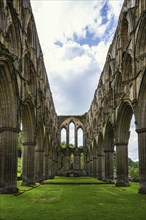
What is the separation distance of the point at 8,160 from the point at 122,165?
1048 cm

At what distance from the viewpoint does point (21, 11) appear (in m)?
18.3

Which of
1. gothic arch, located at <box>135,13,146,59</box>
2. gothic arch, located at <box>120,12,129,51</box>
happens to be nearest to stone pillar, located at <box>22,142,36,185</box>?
gothic arch, located at <box>120,12,129,51</box>

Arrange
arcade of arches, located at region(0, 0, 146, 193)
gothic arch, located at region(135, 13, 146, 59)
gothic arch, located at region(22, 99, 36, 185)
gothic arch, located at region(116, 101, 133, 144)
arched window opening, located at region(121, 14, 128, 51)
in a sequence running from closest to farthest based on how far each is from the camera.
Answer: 1. arcade of arches, located at region(0, 0, 146, 193)
2. gothic arch, located at region(135, 13, 146, 59)
3. arched window opening, located at region(121, 14, 128, 51)
4. gothic arch, located at region(22, 99, 36, 185)
5. gothic arch, located at region(116, 101, 133, 144)

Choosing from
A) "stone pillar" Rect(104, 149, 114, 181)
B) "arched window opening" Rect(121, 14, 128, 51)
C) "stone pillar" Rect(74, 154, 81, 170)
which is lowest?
"stone pillar" Rect(74, 154, 81, 170)

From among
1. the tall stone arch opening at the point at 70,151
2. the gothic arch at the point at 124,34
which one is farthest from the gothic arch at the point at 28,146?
the tall stone arch opening at the point at 70,151

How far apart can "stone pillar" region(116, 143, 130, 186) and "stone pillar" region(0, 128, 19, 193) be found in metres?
9.81

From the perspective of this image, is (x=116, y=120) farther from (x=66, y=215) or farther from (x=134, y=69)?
(x=66, y=215)

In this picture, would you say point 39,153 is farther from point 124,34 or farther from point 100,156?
point 124,34

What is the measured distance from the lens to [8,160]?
15617 millimetres

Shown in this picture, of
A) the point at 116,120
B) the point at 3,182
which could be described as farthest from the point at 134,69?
the point at 3,182

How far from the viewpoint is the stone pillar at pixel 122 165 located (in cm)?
2281

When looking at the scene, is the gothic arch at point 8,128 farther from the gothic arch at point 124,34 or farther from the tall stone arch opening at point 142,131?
the gothic arch at point 124,34

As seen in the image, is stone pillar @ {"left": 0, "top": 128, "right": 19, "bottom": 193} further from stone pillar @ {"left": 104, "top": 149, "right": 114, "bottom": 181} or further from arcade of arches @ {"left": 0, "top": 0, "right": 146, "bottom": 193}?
stone pillar @ {"left": 104, "top": 149, "right": 114, "bottom": 181}

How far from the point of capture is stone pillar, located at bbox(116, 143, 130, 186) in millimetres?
22812
